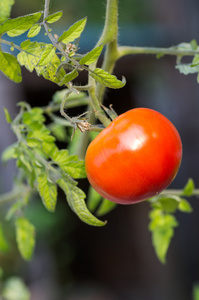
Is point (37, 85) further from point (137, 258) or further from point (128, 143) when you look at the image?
point (128, 143)

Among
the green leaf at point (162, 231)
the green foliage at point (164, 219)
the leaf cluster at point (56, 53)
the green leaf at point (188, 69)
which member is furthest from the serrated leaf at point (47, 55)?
the green leaf at point (162, 231)

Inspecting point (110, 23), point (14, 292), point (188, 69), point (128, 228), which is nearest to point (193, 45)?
point (188, 69)

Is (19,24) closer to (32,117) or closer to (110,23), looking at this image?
(110,23)

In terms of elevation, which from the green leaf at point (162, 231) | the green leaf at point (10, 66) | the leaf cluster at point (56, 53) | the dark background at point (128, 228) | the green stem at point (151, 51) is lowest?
the dark background at point (128, 228)

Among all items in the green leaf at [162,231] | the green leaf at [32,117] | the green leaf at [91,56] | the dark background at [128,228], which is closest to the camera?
the green leaf at [91,56]

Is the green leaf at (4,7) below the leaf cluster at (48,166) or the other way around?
the other way around

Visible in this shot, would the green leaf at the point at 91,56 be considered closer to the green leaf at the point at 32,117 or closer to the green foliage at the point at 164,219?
the green leaf at the point at 32,117
